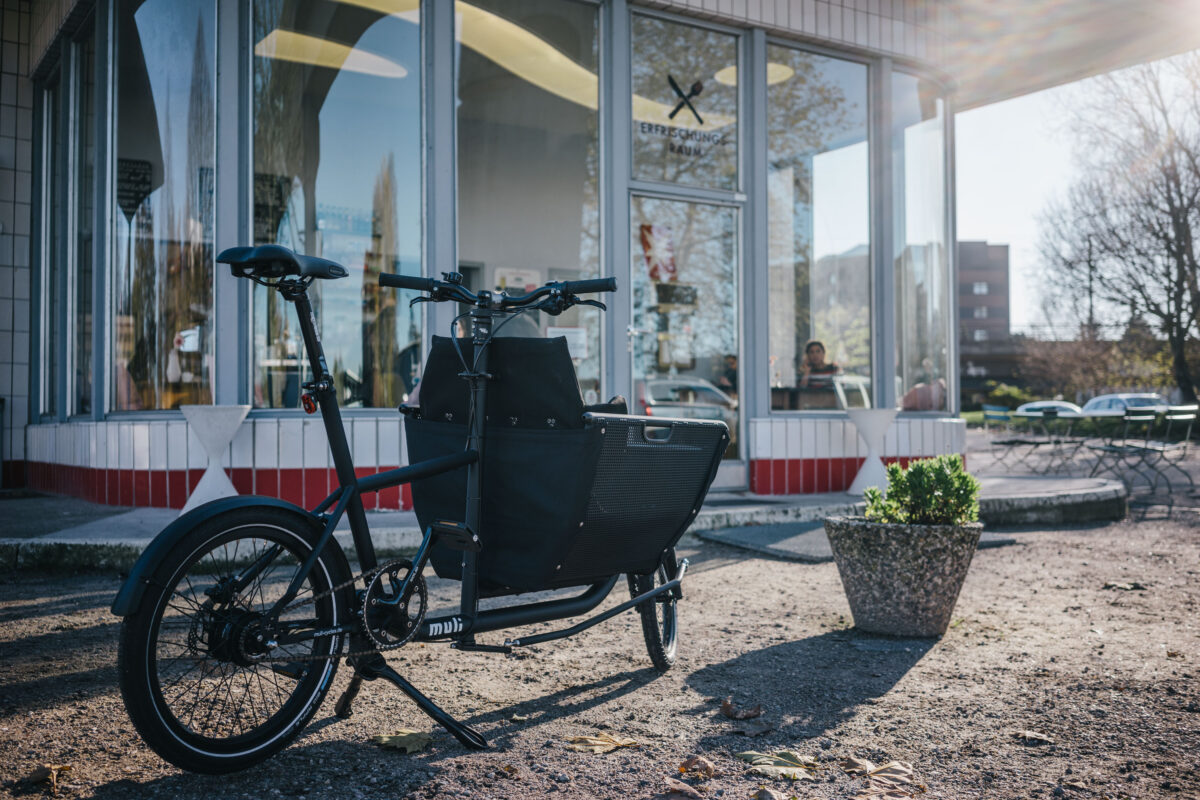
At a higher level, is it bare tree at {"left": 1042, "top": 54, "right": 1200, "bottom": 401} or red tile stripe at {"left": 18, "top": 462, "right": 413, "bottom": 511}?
bare tree at {"left": 1042, "top": 54, "right": 1200, "bottom": 401}

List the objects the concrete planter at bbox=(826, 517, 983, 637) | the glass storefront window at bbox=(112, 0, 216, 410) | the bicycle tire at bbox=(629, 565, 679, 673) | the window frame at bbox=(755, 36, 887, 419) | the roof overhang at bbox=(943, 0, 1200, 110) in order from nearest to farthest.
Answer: the bicycle tire at bbox=(629, 565, 679, 673), the concrete planter at bbox=(826, 517, 983, 637), the glass storefront window at bbox=(112, 0, 216, 410), the window frame at bbox=(755, 36, 887, 419), the roof overhang at bbox=(943, 0, 1200, 110)

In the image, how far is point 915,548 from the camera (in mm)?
3625

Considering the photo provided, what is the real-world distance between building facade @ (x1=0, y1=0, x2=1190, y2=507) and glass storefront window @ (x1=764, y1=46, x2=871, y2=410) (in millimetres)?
27

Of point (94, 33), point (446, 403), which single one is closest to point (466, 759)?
point (446, 403)

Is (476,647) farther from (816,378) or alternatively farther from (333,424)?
(816,378)

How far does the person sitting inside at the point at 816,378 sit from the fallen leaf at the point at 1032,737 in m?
5.55

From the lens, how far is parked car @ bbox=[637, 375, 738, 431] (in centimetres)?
784

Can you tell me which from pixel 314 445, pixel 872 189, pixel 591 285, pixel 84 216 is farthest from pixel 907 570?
pixel 84 216

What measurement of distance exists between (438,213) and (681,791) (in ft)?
16.9

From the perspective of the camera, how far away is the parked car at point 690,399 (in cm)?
784

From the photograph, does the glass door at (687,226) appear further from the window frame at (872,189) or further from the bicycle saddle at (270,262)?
the bicycle saddle at (270,262)

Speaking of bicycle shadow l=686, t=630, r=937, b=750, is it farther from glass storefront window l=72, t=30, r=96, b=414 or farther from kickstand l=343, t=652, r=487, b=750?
glass storefront window l=72, t=30, r=96, b=414

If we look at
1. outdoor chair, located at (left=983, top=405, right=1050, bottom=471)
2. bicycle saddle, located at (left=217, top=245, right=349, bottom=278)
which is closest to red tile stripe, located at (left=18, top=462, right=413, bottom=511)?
bicycle saddle, located at (left=217, top=245, right=349, bottom=278)

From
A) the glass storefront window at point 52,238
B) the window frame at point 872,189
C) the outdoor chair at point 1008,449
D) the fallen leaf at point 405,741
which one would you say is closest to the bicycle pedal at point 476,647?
the fallen leaf at point 405,741
